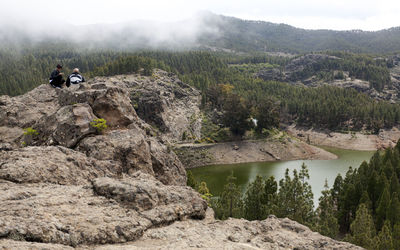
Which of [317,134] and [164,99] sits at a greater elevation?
[164,99]

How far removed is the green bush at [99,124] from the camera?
656 inches

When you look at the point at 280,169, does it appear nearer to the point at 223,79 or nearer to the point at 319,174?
the point at 319,174

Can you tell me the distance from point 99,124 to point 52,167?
4.72 meters

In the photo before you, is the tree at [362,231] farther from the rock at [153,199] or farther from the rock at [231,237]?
the rock at [153,199]

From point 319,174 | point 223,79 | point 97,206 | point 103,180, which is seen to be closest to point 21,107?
point 103,180

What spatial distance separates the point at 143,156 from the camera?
53.7ft

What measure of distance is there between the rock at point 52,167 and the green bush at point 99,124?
2.91 meters

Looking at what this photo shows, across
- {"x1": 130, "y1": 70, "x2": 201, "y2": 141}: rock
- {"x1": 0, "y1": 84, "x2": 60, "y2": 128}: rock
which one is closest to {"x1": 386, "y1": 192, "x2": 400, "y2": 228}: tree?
{"x1": 0, "y1": 84, "x2": 60, "y2": 128}: rock

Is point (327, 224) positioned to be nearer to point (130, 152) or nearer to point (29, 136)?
point (130, 152)

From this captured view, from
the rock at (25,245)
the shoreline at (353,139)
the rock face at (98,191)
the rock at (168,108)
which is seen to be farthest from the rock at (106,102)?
the shoreline at (353,139)

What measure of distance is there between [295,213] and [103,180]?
106 feet

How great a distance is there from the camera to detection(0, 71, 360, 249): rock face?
898 centimetres

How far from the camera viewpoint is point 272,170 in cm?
8588

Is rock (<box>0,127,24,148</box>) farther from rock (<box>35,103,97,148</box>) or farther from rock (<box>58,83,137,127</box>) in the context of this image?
rock (<box>58,83,137,127</box>)
